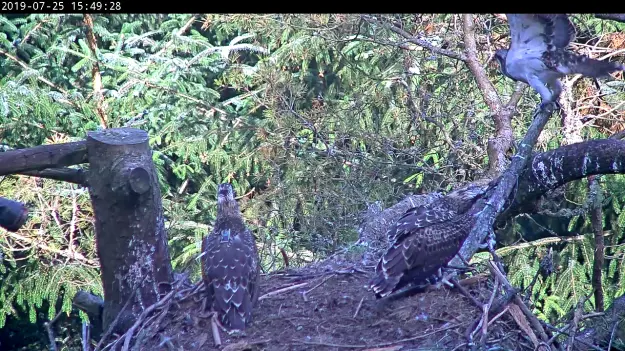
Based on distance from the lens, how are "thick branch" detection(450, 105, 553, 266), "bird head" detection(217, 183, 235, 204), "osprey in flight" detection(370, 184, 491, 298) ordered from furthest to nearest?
1. "bird head" detection(217, 183, 235, 204)
2. "thick branch" detection(450, 105, 553, 266)
3. "osprey in flight" detection(370, 184, 491, 298)

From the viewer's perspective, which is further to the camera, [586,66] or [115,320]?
[586,66]

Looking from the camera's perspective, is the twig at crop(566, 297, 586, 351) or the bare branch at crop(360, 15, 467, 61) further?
the bare branch at crop(360, 15, 467, 61)

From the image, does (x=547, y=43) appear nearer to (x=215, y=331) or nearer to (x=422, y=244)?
(x=422, y=244)

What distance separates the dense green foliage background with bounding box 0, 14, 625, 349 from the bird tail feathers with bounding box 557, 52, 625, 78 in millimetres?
2988

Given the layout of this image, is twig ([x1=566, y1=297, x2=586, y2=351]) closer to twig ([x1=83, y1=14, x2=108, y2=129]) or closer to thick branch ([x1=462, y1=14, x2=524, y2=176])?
thick branch ([x1=462, y1=14, x2=524, y2=176])

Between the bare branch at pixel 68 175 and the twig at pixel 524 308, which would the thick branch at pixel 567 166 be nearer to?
the twig at pixel 524 308

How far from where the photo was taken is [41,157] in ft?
16.2

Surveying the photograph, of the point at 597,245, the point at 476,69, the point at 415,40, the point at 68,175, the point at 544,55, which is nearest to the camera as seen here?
the point at 68,175

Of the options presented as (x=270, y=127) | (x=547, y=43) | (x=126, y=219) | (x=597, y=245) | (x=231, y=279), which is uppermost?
(x=547, y=43)

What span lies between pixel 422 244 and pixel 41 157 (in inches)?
98.8

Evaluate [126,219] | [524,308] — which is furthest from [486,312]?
[126,219]

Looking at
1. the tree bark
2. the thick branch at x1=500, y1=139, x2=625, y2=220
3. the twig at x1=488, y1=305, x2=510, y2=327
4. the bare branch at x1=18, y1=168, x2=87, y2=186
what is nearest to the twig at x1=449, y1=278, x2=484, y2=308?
the twig at x1=488, y1=305, x2=510, y2=327

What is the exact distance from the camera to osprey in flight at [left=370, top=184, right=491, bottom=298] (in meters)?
5.34
